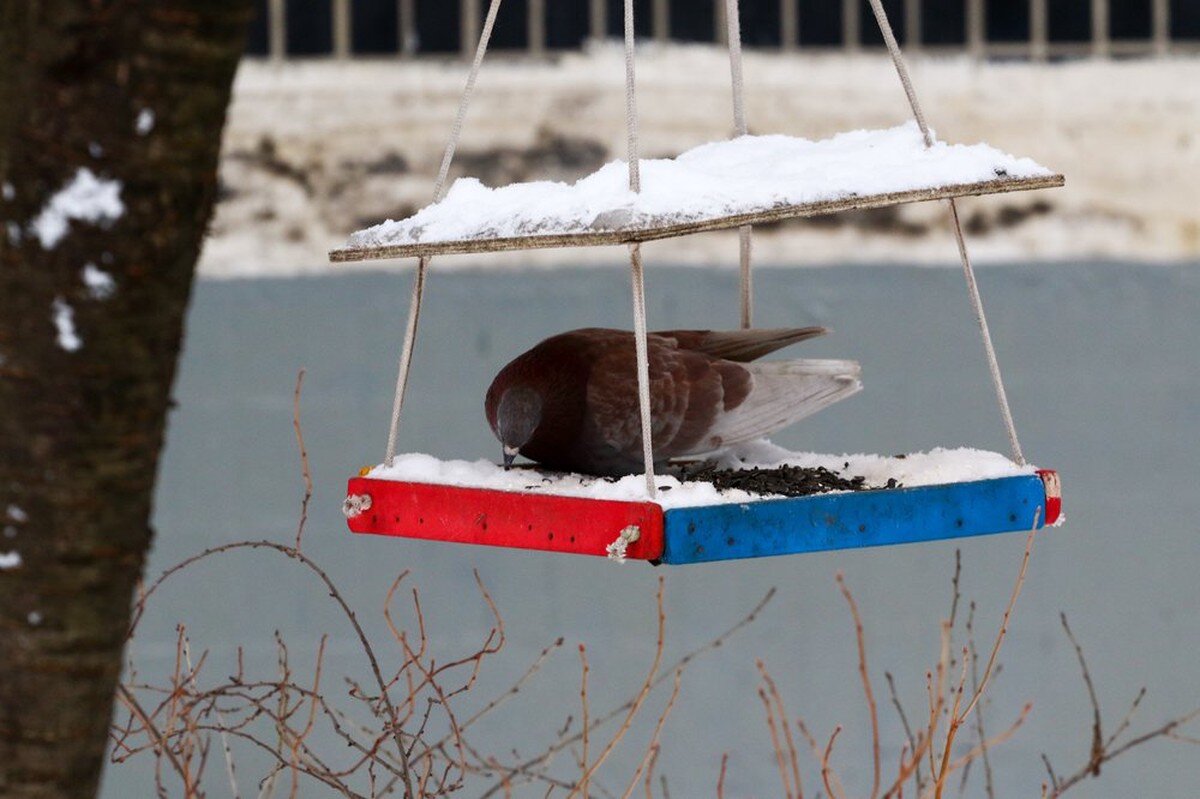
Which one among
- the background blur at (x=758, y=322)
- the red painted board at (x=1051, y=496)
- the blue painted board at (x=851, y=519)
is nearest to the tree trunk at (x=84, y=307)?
the blue painted board at (x=851, y=519)

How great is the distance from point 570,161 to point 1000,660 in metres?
1.40

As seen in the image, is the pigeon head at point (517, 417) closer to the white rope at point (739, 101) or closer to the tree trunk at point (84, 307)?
the white rope at point (739, 101)

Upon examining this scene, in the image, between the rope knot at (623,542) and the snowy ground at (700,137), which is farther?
the snowy ground at (700,137)

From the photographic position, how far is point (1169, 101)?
3445 mm

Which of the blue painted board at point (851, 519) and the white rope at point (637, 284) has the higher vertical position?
the white rope at point (637, 284)

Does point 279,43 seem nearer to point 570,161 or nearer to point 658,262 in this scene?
point 570,161

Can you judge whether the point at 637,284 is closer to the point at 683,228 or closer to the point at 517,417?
the point at 683,228

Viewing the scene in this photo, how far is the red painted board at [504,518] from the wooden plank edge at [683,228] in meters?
0.26

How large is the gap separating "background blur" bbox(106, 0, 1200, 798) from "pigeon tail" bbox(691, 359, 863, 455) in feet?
4.36

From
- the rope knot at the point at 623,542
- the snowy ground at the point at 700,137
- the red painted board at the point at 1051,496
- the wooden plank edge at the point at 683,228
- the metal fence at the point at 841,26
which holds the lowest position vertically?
the rope knot at the point at 623,542

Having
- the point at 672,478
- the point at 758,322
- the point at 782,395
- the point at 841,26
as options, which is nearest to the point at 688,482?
the point at 672,478

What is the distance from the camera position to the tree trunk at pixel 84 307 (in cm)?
117

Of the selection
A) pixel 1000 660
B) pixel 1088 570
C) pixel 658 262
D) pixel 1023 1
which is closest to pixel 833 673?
pixel 1000 660

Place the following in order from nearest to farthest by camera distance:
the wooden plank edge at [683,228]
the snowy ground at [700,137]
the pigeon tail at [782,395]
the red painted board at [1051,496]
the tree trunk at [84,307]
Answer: the tree trunk at [84,307] → the wooden plank edge at [683,228] → the red painted board at [1051,496] → the pigeon tail at [782,395] → the snowy ground at [700,137]
